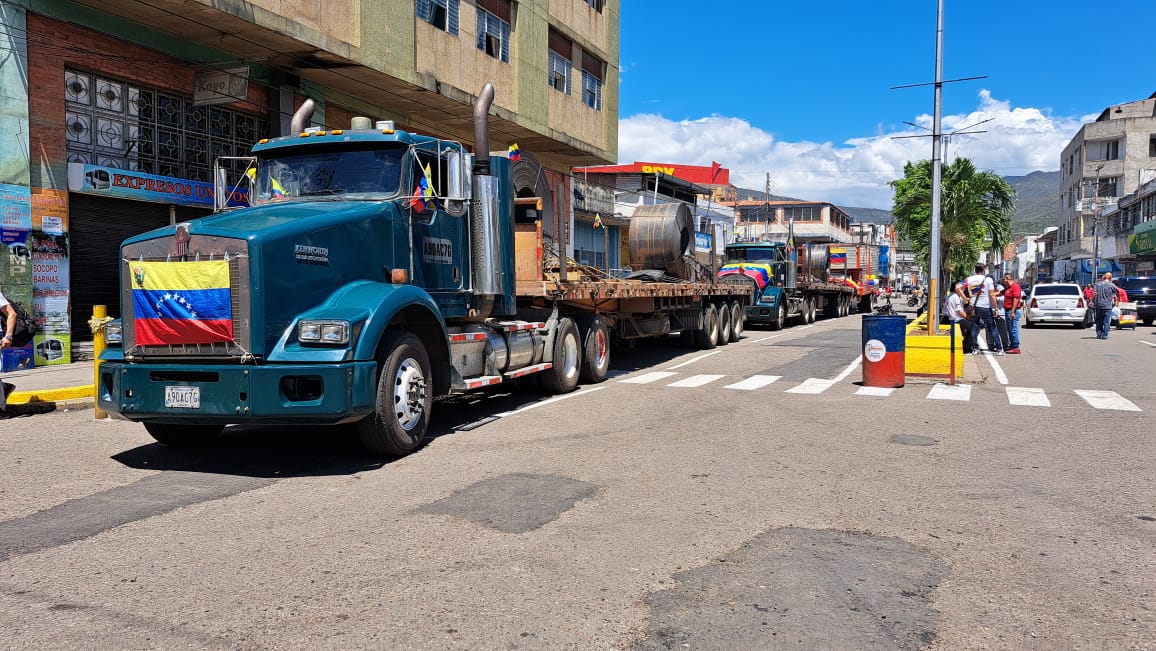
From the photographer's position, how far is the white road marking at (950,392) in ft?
36.7

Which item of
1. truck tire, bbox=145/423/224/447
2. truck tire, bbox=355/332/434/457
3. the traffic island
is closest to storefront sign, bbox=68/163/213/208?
truck tire, bbox=145/423/224/447

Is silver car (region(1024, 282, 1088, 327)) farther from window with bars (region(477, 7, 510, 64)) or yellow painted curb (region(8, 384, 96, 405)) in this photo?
yellow painted curb (region(8, 384, 96, 405))

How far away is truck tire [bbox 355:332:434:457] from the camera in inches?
271

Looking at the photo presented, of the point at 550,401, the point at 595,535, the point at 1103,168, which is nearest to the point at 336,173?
the point at 550,401

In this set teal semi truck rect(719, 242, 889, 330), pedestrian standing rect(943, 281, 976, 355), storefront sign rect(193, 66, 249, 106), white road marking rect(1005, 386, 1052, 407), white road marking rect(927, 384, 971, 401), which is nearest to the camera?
white road marking rect(1005, 386, 1052, 407)

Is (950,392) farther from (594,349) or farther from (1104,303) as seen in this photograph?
(1104,303)

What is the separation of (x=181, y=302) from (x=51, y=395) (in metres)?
5.02

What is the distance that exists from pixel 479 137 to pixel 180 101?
9201mm

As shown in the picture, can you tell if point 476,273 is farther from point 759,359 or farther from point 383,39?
point 383,39

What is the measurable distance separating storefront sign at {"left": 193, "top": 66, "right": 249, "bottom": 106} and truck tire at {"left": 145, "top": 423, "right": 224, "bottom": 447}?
914 centimetres

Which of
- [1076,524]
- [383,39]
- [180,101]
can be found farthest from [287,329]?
[383,39]

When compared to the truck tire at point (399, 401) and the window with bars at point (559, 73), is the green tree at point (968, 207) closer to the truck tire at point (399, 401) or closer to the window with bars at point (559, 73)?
the window with bars at point (559, 73)

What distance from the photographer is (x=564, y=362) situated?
11.4 metres

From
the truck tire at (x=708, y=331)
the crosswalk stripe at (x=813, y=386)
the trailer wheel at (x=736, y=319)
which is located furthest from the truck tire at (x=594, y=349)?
the trailer wheel at (x=736, y=319)
